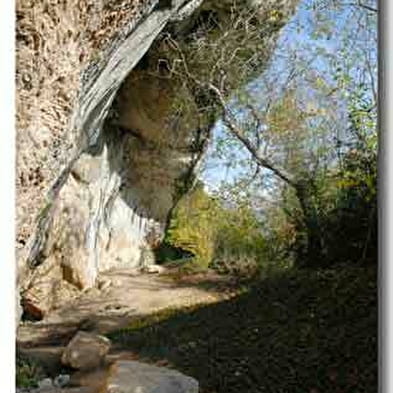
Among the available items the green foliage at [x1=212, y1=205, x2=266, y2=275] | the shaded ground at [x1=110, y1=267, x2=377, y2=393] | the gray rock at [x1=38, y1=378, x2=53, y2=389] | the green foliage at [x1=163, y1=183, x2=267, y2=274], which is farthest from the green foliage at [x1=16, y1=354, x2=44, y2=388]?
the green foliage at [x1=212, y1=205, x2=266, y2=275]

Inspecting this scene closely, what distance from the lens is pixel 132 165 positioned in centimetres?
234

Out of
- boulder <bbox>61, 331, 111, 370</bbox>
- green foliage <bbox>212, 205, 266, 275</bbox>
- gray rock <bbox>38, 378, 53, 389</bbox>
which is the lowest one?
gray rock <bbox>38, 378, 53, 389</bbox>

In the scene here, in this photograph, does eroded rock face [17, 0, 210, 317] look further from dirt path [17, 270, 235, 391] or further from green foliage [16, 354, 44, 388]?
green foliage [16, 354, 44, 388]

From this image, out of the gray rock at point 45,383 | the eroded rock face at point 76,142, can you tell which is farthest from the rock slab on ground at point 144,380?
the eroded rock face at point 76,142

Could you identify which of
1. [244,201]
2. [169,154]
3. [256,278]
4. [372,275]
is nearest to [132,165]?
[169,154]

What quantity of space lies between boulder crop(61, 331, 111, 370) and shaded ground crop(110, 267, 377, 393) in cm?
5

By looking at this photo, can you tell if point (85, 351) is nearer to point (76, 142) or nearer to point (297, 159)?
point (76, 142)

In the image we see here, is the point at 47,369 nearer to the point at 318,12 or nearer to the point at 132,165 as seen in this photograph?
the point at 132,165

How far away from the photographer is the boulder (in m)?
2.06

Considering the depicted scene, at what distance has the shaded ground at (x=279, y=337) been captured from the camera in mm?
2143

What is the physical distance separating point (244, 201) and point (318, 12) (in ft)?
2.13

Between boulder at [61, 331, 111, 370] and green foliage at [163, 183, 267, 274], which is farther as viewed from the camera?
green foliage at [163, 183, 267, 274]

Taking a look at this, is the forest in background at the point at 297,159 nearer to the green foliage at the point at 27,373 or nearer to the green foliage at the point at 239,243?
the green foliage at the point at 239,243
